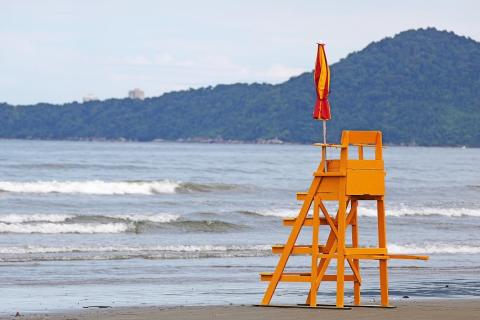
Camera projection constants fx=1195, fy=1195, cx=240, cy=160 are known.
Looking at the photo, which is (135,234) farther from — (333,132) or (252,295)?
(333,132)

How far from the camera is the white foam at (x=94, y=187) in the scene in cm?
4522

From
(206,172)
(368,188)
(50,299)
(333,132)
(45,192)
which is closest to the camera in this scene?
(368,188)

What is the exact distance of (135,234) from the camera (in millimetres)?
28938

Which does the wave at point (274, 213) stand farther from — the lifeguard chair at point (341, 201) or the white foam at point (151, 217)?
the lifeguard chair at point (341, 201)

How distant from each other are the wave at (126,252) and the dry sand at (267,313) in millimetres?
8192

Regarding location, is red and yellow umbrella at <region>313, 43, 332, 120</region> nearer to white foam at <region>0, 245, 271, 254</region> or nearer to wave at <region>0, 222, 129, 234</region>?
white foam at <region>0, 245, 271, 254</region>

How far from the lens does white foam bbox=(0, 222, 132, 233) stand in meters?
28.8

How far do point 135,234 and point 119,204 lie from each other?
39.0 ft

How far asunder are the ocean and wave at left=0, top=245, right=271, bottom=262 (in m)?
0.02

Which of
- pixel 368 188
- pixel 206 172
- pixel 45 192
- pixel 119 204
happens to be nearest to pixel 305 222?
pixel 368 188

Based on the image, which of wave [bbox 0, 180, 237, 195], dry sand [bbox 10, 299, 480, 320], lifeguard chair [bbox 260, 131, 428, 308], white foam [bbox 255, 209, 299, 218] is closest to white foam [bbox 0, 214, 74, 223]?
white foam [bbox 255, 209, 299, 218]

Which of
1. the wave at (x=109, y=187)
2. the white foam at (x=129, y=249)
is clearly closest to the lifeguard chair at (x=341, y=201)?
the white foam at (x=129, y=249)

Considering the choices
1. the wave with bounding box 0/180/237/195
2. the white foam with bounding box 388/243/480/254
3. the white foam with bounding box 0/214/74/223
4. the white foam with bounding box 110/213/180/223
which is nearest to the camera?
the white foam with bounding box 388/243/480/254

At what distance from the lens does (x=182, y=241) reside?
1049 inches
